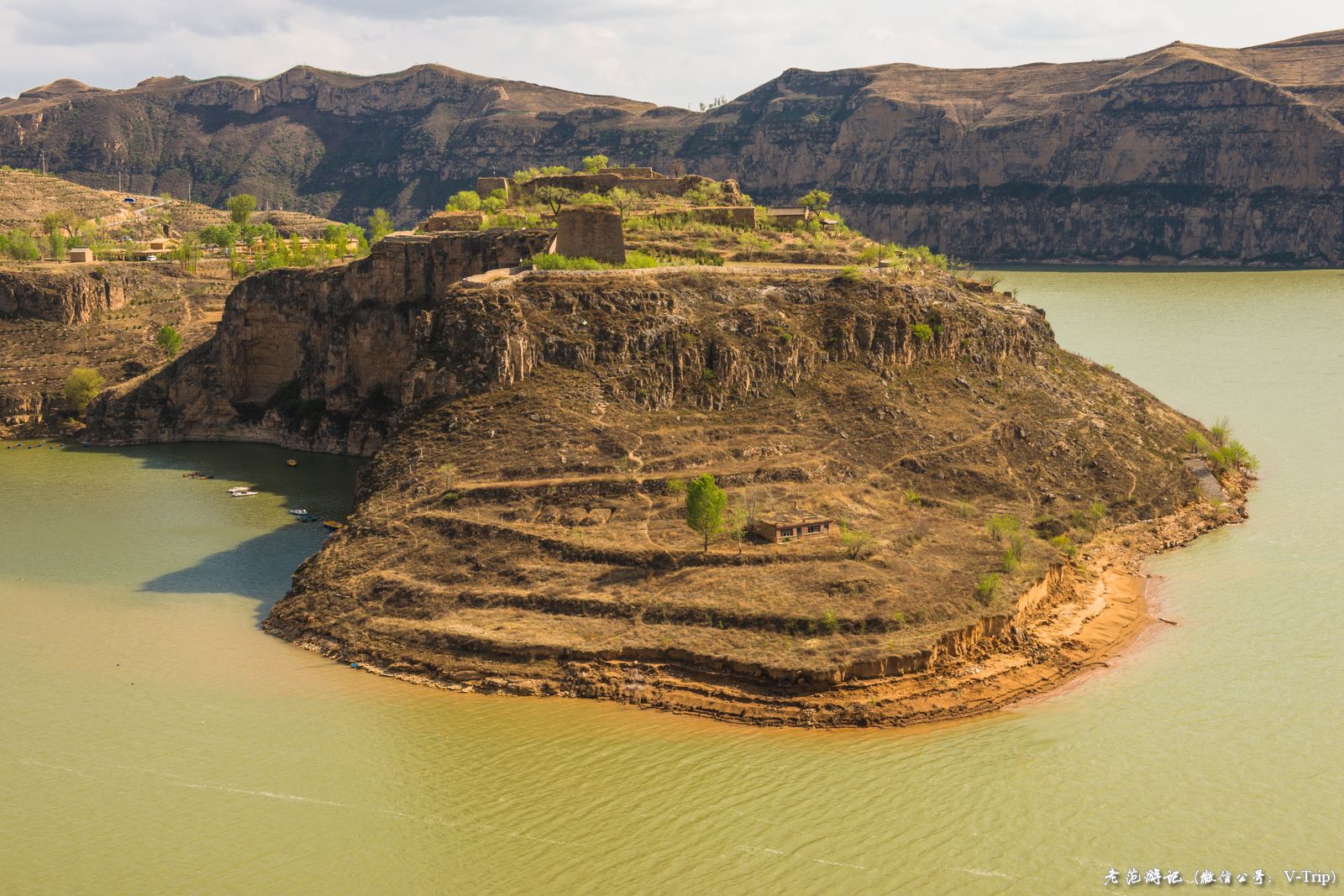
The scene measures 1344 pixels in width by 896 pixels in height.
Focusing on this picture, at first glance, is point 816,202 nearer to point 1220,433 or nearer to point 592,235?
point 592,235

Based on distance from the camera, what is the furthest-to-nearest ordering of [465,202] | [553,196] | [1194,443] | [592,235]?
[465,202] < [553,196] < [592,235] < [1194,443]

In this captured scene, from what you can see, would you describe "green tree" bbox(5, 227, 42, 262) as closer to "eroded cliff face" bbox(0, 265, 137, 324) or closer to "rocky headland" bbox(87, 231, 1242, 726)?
"eroded cliff face" bbox(0, 265, 137, 324)

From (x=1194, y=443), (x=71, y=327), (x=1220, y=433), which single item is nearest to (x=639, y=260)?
(x=1194, y=443)

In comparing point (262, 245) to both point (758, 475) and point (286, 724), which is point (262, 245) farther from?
point (286, 724)

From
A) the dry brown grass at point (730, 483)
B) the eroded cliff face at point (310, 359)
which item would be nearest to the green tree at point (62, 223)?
the eroded cliff face at point (310, 359)

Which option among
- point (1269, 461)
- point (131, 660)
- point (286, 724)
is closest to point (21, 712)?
point (131, 660)
